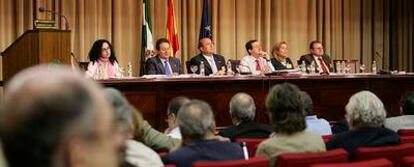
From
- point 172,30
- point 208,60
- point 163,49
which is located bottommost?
point 208,60

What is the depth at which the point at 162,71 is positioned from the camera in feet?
27.4

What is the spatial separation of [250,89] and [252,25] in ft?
12.4

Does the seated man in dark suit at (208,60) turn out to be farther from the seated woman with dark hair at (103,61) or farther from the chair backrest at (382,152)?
the chair backrest at (382,152)

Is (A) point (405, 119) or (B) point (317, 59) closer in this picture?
(A) point (405, 119)

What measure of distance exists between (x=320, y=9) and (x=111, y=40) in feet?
13.5

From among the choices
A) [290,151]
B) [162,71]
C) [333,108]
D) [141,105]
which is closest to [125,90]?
[141,105]

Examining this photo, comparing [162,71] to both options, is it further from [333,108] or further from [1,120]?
[1,120]

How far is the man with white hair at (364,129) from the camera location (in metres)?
3.65

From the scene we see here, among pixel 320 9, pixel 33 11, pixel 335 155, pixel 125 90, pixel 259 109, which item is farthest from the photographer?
pixel 320 9

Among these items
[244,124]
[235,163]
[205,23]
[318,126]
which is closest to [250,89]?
[205,23]

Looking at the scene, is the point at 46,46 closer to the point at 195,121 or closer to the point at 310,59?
the point at 195,121

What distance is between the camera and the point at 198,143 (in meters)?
3.17

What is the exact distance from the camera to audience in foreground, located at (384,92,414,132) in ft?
15.3

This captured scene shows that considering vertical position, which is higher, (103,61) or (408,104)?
(103,61)
